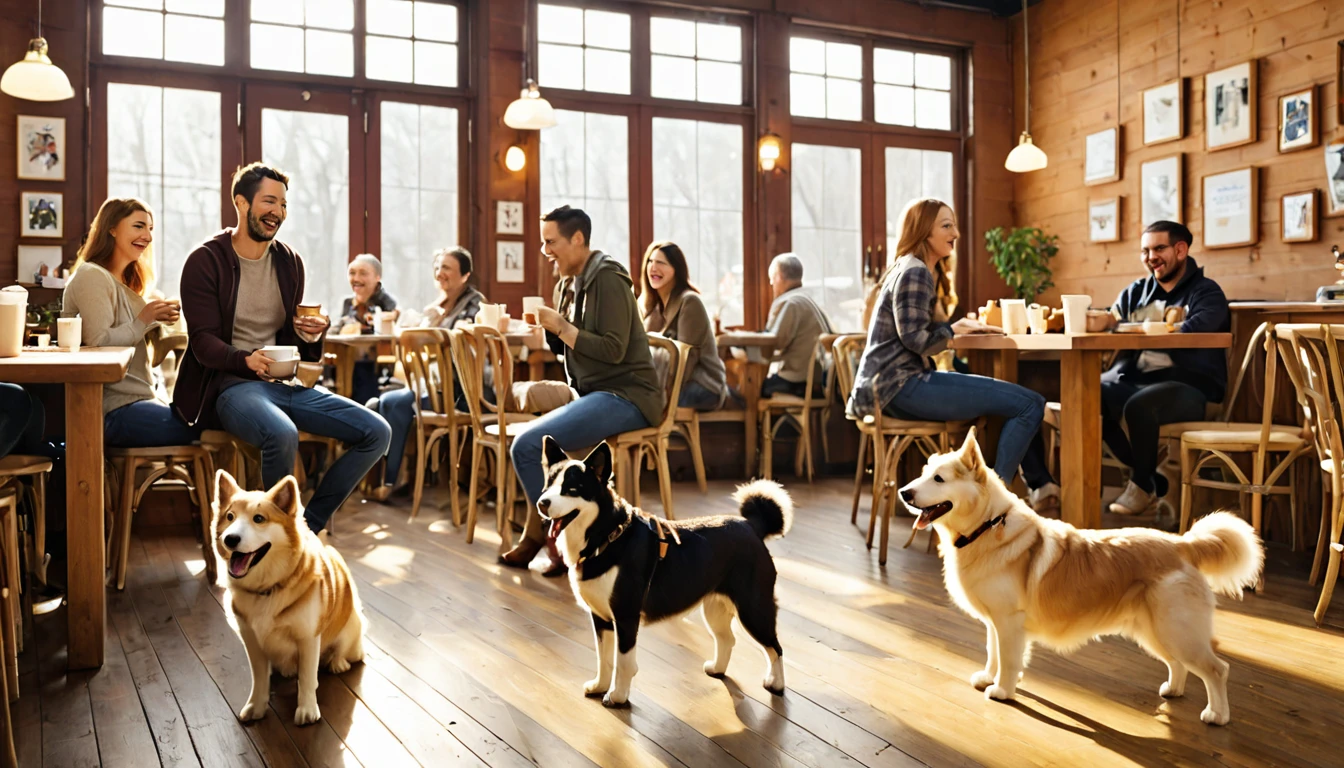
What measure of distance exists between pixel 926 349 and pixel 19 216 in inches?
203

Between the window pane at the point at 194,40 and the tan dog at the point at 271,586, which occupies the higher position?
the window pane at the point at 194,40

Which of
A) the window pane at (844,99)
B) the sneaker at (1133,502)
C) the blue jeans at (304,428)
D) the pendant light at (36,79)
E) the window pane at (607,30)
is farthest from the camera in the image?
the window pane at (844,99)

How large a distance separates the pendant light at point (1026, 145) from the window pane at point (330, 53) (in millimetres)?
4291

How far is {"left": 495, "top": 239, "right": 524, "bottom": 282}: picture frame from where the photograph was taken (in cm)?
666

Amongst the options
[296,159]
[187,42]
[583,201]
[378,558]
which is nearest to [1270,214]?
[583,201]

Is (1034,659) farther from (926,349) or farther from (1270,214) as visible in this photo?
(1270,214)

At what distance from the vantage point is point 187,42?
611 cm

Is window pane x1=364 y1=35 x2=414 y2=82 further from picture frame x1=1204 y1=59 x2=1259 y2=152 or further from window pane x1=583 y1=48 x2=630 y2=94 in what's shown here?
picture frame x1=1204 y1=59 x2=1259 y2=152

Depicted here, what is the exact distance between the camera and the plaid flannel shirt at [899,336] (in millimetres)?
3387

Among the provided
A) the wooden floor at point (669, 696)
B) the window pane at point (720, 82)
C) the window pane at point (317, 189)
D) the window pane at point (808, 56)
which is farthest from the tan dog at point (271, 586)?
the window pane at point (808, 56)

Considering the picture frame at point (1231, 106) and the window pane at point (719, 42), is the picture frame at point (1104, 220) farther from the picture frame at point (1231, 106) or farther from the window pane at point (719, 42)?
the window pane at point (719, 42)

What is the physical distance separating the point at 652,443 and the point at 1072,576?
167 centimetres

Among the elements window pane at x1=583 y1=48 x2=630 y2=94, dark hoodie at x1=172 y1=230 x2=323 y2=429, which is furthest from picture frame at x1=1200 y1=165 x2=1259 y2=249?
dark hoodie at x1=172 y1=230 x2=323 y2=429

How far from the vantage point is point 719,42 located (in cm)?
734
